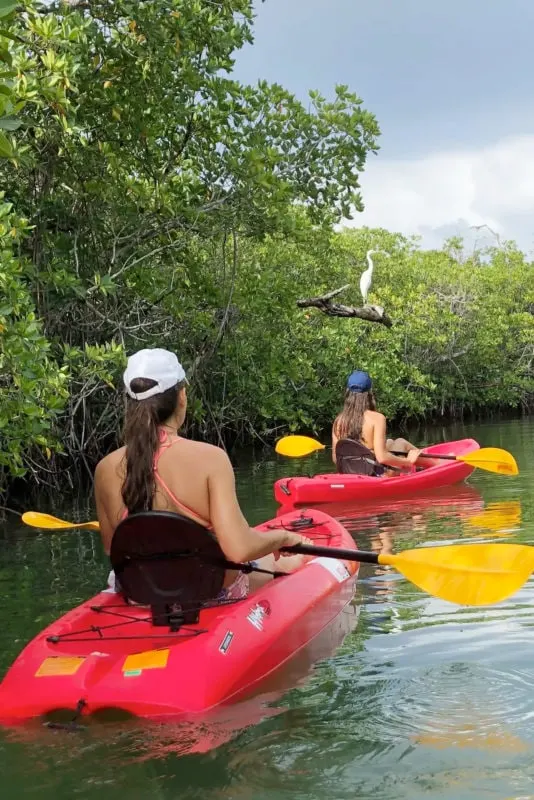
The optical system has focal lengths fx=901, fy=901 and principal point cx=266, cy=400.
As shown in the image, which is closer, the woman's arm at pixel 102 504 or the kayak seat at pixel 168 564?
the kayak seat at pixel 168 564

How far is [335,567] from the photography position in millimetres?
4402

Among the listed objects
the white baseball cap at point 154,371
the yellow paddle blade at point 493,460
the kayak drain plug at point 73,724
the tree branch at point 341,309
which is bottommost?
the kayak drain plug at point 73,724

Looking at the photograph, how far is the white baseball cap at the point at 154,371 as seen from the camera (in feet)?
10.00

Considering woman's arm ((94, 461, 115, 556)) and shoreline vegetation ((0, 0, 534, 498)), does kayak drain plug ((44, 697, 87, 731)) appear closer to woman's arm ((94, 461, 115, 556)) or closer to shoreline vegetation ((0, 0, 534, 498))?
woman's arm ((94, 461, 115, 556))

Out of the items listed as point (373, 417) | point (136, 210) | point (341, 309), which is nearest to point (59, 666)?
point (373, 417)

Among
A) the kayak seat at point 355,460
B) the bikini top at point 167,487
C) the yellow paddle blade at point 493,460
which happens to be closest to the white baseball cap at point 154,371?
the bikini top at point 167,487

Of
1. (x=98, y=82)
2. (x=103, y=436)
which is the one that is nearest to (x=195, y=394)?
(x=103, y=436)

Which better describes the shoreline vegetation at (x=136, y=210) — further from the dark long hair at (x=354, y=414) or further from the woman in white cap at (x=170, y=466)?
the woman in white cap at (x=170, y=466)

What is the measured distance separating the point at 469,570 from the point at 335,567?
1.19 metres

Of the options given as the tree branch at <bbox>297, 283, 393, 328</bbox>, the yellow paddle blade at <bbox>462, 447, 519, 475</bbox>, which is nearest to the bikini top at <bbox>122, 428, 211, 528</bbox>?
the yellow paddle blade at <bbox>462, 447, 519, 475</bbox>

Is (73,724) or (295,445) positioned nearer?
(73,724)

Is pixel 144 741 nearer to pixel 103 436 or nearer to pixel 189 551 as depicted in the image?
pixel 189 551

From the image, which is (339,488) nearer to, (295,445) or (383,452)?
(383,452)

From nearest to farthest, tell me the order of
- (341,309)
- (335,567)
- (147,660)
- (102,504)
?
(147,660)
(102,504)
(335,567)
(341,309)
